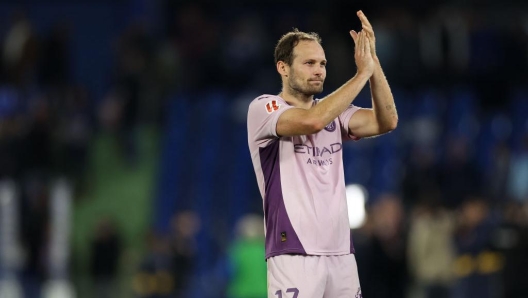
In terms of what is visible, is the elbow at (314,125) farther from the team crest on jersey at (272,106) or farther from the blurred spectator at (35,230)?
the blurred spectator at (35,230)

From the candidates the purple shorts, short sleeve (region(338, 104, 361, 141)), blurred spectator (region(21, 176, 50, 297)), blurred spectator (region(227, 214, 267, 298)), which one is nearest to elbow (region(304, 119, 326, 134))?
short sleeve (region(338, 104, 361, 141))

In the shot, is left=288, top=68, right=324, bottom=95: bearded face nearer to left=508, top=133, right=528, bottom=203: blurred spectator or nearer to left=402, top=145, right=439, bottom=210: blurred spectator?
left=402, top=145, right=439, bottom=210: blurred spectator

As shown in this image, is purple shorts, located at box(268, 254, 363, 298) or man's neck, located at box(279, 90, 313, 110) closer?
purple shorts, located at box(268, 254, 363, 298)

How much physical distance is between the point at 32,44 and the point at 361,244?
34.8 feet

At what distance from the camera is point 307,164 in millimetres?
8125

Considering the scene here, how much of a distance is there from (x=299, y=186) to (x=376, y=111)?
2.49 ft

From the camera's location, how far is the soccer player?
793 centimetres

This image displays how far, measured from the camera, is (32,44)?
23.5 metres

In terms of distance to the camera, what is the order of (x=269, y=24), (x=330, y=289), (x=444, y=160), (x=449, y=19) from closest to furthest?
(x=330, y=289)
(x=444, y=160)
(x=449, y=19)
(x=269, y=24)

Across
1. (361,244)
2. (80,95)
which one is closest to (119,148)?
(80,95)

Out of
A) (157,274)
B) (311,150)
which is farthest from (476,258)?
(311,150)

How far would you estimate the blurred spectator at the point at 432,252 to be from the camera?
1653 cm

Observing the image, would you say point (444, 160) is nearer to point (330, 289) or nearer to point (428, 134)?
point (428, 134)

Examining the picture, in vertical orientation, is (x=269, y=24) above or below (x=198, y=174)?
above
